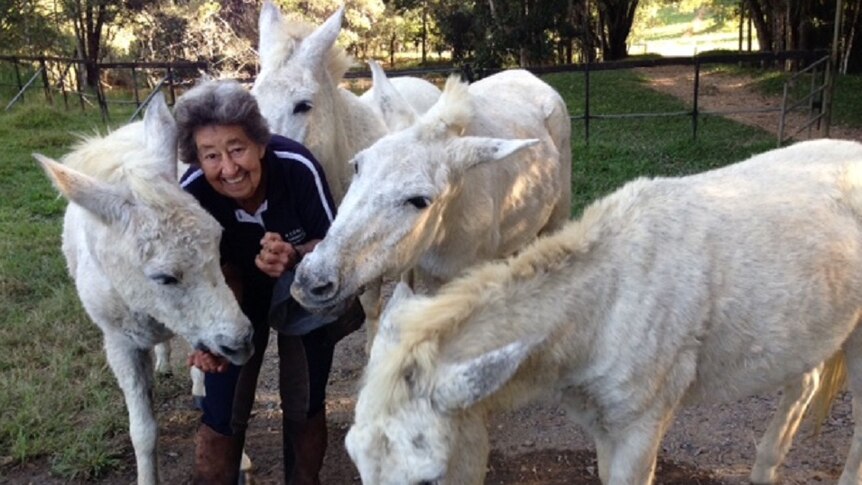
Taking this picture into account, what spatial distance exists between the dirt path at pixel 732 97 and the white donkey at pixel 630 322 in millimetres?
9169

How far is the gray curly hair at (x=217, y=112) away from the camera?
8.86 ft

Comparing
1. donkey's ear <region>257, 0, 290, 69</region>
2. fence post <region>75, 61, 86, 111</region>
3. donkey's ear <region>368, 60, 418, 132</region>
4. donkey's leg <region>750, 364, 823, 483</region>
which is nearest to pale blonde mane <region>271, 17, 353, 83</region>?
donkey's ear <region>257, 0, 290, 69</region>

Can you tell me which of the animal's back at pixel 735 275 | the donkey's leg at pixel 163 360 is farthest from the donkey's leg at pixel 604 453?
the donkey's leg at pixel 163 360

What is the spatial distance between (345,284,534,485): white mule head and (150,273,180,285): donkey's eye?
36.1 inches

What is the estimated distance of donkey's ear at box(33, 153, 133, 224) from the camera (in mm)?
2516

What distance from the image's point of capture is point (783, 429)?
3473 mm

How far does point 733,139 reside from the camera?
10836 millimetres

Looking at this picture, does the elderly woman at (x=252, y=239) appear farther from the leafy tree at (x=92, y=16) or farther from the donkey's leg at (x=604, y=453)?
the leafy tree at (x=92, y=16)

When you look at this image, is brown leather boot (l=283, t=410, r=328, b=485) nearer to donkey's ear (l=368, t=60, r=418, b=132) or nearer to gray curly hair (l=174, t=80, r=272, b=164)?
gray curly hair (l=174, t=80, r=272, b=164)

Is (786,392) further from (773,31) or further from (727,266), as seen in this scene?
(773,31)

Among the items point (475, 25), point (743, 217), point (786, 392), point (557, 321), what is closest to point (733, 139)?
point (786, 392)

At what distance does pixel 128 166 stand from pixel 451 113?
58.3 inches

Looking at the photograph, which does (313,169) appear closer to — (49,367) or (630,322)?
(630,322)

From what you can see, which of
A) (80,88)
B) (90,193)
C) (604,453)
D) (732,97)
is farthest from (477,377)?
(80,88)
